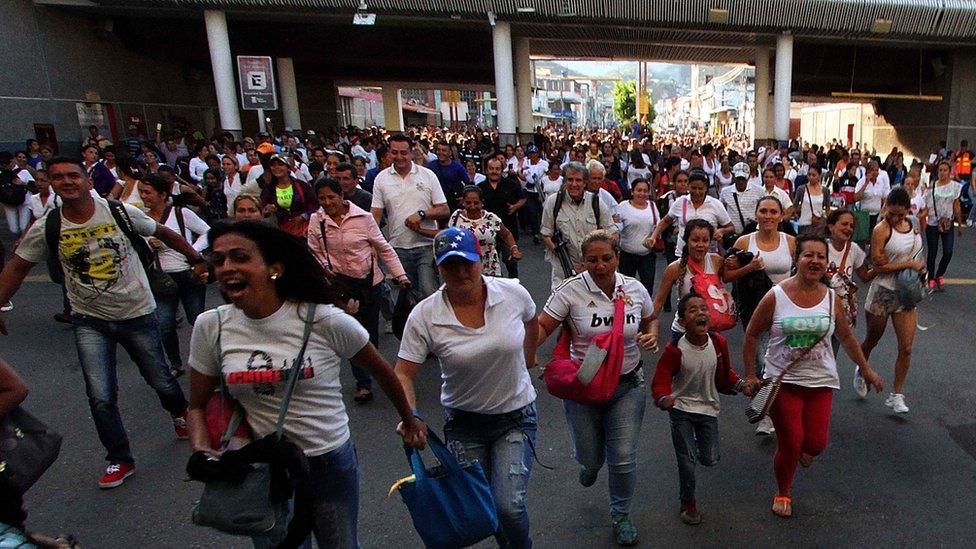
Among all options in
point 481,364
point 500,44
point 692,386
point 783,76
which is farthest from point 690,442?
point 783,76

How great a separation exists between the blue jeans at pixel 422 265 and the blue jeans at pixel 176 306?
5.93ft

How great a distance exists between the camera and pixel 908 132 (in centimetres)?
2889

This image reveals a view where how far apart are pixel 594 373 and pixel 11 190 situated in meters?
9.64

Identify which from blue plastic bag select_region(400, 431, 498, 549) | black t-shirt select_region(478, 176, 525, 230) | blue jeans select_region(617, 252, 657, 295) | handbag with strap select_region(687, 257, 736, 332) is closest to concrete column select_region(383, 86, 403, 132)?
black t-shirt select_region(478, 176, 525, 230)

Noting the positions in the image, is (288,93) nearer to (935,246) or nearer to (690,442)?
(935,246)

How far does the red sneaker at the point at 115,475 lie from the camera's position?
3854 millimetres

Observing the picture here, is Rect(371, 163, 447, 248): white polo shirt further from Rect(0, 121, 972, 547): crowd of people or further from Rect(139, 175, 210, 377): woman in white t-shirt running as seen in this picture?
Rect(139, 175, 210, 377): woman in white t-shirt running

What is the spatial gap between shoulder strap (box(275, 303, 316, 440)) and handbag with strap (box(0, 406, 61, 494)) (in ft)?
2.93

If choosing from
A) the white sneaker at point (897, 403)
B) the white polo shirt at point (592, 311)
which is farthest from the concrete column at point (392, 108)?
the white polo shirt at point (592, 311)

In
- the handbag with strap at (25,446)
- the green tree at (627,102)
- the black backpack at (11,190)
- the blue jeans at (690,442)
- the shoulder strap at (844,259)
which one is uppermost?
the green tree at (627,102)

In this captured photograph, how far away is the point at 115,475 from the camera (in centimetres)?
388

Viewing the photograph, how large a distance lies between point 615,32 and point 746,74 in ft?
151

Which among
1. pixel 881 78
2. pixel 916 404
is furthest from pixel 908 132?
pixel 916 404

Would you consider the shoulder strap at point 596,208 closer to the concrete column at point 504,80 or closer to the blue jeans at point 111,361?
the blue jeans at point 111,361
